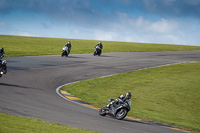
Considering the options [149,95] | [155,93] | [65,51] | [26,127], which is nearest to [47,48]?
[65,51]

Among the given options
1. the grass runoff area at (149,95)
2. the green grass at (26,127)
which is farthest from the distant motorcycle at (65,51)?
the green grass at (26,127)

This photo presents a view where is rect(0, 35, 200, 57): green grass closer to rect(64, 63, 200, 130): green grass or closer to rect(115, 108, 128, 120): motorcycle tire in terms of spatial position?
rect(64, 63, 200, 130): green grass

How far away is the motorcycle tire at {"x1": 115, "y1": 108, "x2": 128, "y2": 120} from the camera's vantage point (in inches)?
561

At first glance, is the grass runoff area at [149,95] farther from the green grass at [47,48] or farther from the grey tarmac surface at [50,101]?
the green grass at [47,48]

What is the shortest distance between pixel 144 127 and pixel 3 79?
39.5 feet

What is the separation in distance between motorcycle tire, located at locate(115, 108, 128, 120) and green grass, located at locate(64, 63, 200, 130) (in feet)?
7.20

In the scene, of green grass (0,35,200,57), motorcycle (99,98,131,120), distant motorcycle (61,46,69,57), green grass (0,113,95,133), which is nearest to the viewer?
green grass (0,113,95,133)

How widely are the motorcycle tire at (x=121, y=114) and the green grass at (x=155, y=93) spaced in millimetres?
2194

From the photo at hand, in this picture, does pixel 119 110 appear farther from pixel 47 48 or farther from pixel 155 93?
pixel 47 48

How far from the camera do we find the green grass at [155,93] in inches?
682

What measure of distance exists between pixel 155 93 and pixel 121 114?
8.35 m

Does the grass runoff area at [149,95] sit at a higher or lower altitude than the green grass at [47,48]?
lower

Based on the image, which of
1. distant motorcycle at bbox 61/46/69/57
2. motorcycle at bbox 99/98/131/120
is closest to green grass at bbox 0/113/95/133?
motorcycle at bbox 99/98/131/120

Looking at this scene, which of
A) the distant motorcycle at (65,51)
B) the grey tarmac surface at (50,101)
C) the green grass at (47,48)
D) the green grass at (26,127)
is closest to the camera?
the green grass at (26,127)
